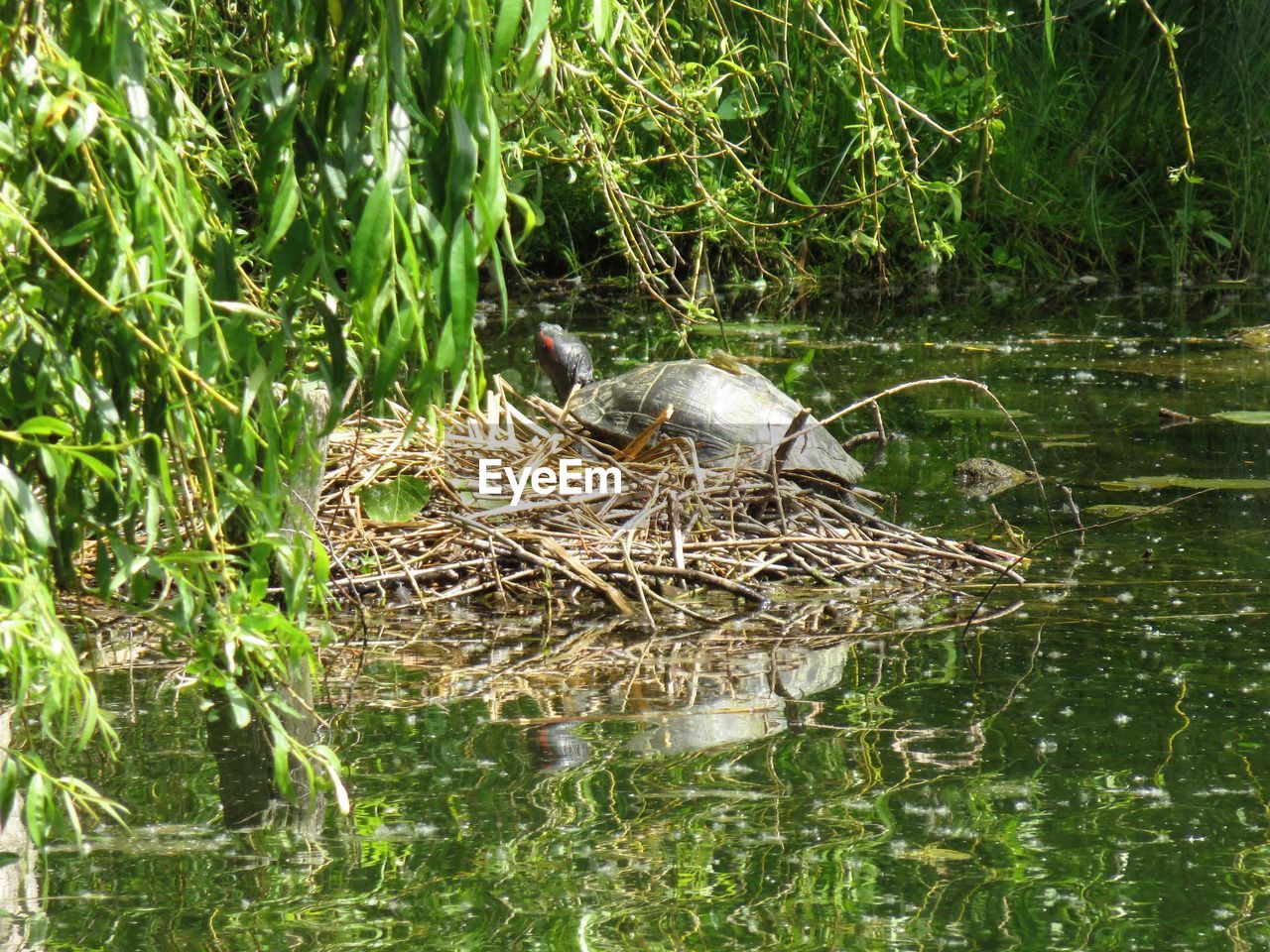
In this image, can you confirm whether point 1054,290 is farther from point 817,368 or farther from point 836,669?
point 836,669

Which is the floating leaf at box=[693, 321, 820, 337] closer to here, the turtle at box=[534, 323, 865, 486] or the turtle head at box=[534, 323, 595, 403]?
the turtle head at box=[534, 323, 595, 403]

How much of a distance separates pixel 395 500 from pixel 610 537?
55 cm

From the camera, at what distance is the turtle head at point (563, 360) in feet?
19.7

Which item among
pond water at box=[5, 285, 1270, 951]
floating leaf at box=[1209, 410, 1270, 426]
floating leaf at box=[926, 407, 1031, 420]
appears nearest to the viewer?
pond water at box=[5, 285, 1270, 951]

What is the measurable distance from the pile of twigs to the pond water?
0.12 metres

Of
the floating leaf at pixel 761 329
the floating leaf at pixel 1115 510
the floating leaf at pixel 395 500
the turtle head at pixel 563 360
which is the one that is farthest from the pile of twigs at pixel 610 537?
the floating leaf at pixel 761 329

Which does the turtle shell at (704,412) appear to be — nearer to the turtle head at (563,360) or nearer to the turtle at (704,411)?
the turtle at (704,411)

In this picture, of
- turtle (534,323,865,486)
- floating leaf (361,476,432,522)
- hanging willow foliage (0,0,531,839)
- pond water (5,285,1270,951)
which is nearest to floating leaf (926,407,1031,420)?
turtle (534,323,865,486)

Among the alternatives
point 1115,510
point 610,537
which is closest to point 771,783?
point 610,537

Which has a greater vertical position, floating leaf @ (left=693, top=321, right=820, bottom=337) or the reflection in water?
floating leaf @ (left=693, top=321, right=820, bottom=337)

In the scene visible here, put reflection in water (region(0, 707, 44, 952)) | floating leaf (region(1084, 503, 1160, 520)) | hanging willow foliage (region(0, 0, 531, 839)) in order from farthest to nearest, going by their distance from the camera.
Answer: floating leaf (region(1084, 503, 1160, 520)) → reflection in water (region(0, 707, 44, 952)) → hanging willow foliage (region(0, 0, 531, 839))

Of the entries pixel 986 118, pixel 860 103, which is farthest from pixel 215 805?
pixel 986 118

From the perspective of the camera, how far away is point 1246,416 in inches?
239

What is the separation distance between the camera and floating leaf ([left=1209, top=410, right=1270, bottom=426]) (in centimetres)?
597
